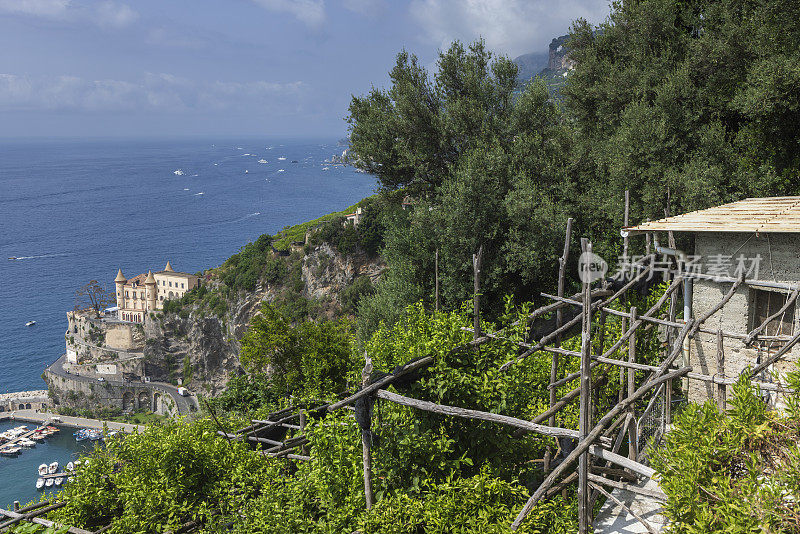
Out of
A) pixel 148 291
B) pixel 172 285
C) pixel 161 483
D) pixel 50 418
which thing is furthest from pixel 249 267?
pixel 161 483

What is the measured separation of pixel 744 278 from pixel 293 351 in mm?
14364

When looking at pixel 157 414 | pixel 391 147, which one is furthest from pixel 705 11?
pixel 157 414

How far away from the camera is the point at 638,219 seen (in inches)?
825

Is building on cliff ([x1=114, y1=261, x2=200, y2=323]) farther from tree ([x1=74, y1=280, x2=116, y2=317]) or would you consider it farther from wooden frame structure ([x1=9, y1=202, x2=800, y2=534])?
wooden frame structure ([x1=9, y1=202, x2=800, y2=534])

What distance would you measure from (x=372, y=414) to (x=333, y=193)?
163 meters

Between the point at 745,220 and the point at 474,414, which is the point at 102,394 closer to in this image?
the point at 474,414

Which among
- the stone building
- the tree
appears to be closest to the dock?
the tree

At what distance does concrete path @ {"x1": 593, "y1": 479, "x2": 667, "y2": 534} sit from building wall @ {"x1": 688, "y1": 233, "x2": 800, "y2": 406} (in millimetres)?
3747

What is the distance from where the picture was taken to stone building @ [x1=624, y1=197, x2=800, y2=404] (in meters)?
11.1

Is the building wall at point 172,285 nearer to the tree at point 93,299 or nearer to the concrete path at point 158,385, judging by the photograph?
the tree at point 93,299

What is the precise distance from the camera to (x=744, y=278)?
11.5 m

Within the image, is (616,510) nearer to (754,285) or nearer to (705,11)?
(754,285)

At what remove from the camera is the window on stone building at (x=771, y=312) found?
11.3m

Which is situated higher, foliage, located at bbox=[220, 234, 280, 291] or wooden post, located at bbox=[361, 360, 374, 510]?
wooden post, located at bbox=[361, 360, 374, 510]
